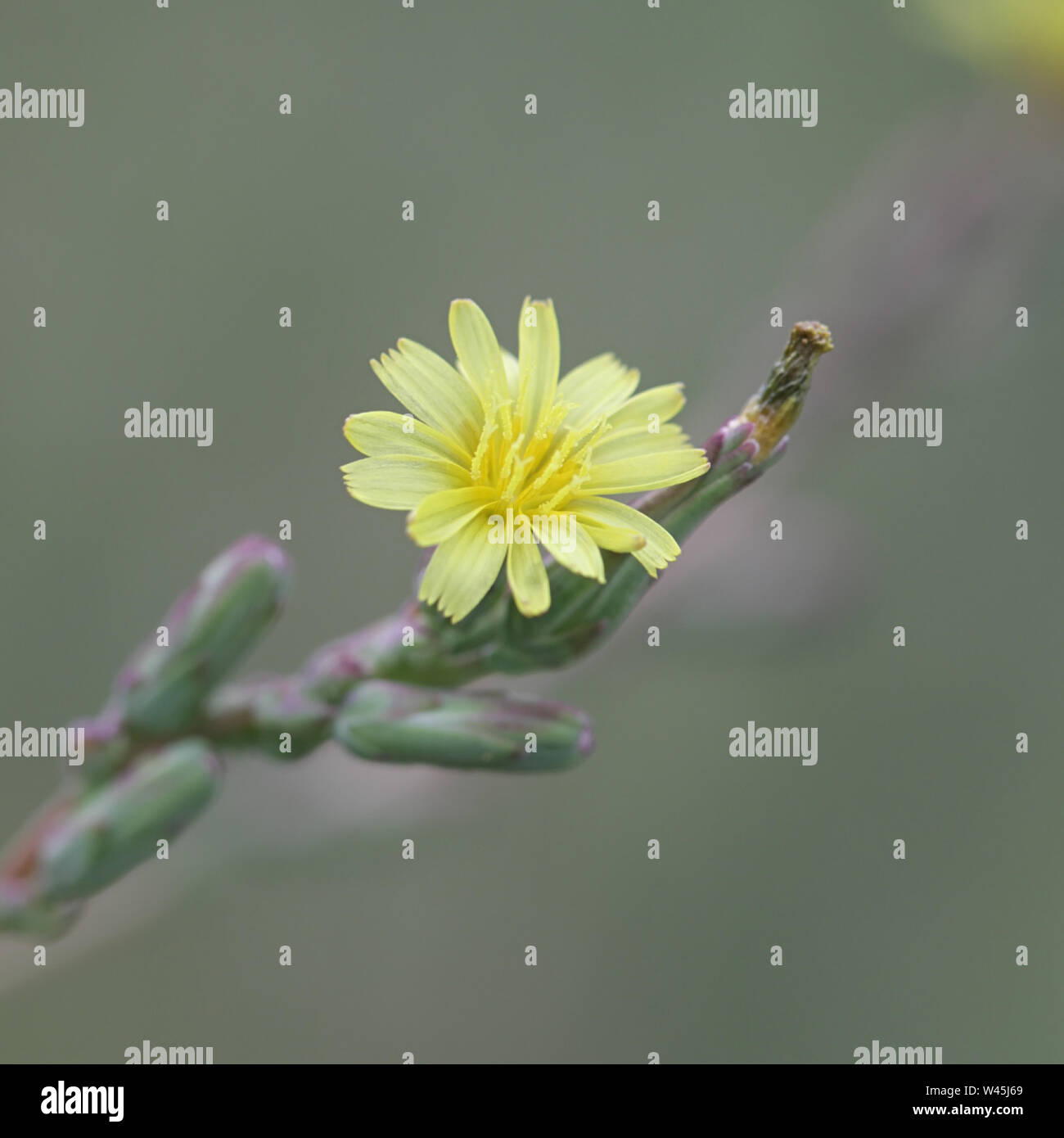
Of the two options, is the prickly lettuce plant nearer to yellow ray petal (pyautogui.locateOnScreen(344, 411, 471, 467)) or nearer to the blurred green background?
yellow ray petal (pyautogui.locateOnScreen(344, 411, 471, 467))

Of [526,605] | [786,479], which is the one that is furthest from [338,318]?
[526,605]

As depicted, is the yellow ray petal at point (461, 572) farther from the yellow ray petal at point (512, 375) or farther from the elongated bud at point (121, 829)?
the elongated bud at point (121, 829)

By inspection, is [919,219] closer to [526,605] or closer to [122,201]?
[526,605]

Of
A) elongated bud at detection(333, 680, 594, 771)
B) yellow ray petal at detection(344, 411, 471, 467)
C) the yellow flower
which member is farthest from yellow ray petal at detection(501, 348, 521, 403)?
elongated bud at detection(333, 680, 594, 771)

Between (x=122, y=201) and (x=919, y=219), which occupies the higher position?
(x=122, y=201)

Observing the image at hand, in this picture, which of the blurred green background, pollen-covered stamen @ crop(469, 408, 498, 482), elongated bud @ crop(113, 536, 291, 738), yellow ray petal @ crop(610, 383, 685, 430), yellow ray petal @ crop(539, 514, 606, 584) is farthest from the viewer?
the blurred green background
